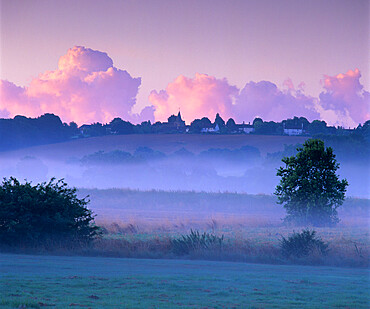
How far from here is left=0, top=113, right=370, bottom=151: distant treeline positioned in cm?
17000

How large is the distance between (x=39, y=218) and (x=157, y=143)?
148 m

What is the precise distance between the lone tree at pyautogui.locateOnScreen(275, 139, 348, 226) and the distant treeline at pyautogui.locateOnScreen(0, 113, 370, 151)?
344 ft

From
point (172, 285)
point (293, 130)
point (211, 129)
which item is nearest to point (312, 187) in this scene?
point (172, 285)

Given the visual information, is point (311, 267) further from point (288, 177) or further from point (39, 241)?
point (288, 177)

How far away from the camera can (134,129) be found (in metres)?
189

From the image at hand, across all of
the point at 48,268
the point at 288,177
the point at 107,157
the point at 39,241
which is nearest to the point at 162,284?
the point at 48,268

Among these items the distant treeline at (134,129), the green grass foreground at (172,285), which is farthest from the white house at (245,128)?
the green grass foreground at (172,285)

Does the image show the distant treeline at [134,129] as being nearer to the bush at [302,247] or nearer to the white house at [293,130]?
the white house at [293,130]

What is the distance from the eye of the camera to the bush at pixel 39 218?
90.8 ft

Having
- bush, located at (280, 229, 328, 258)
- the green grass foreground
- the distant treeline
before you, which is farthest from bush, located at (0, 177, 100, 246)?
the distant treeline

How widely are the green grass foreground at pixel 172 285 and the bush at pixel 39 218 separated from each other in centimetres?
587

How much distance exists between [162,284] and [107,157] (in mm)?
146492

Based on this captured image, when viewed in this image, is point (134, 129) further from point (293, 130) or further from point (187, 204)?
point (187, 204)

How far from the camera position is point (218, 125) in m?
200
